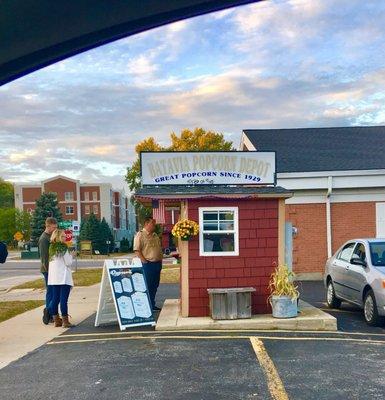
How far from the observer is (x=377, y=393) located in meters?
4.96

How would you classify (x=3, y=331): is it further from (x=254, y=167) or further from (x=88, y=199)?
(x=88, y=199)

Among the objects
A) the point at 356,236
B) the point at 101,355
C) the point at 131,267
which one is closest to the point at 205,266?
the point at 131,267

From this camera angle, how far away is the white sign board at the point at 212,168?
9.83 m

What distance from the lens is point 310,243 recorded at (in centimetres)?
1745

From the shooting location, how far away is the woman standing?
898 cm

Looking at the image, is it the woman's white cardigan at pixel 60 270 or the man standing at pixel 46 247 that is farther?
the man standing at pixel 46 247

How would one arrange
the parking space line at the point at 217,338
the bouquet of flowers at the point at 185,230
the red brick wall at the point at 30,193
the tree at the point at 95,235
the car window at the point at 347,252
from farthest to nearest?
1. the red brick wall at the point at 30,193
2. the tree at the point at 95,235
3. the car window at the point at 347,252
4. the bouquet of flowers at the point at 185,230
5. the parking space line at the point at 217,338

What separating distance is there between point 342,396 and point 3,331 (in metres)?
6.37

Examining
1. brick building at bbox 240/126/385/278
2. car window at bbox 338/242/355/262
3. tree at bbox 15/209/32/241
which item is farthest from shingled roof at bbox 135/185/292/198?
tree at bbox 15/209/32/241

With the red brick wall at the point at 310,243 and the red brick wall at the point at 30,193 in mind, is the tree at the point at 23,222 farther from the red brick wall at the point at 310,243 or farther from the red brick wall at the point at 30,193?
the red brick wall at the point at 310,243

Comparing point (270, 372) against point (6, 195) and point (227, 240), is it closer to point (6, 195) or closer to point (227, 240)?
point (227, 240)

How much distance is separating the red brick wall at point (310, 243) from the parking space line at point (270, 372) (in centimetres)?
1031

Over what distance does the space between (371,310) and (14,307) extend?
26.9 ft

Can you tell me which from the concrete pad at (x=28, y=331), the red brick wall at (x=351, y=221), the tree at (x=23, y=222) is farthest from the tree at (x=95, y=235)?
the concrete pad at (x=28, y=331)
